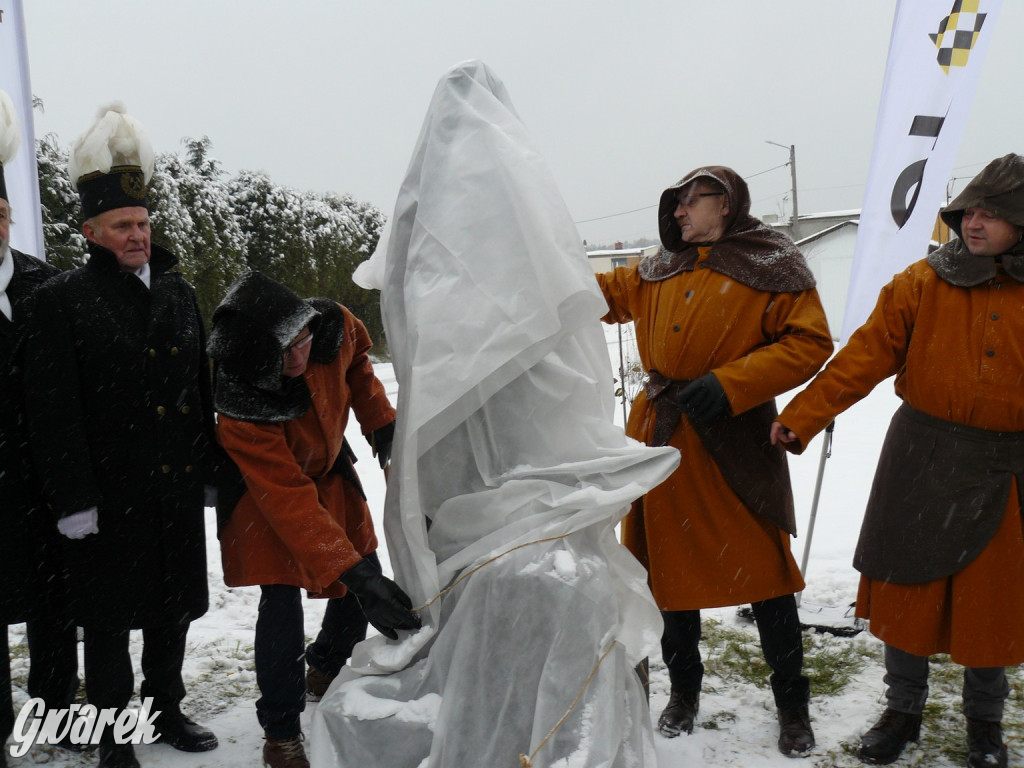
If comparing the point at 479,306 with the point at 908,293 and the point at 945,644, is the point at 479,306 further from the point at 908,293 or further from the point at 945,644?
the point at 945,644

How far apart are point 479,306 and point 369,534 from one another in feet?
3.26

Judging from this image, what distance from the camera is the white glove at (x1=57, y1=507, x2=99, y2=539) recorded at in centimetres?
239

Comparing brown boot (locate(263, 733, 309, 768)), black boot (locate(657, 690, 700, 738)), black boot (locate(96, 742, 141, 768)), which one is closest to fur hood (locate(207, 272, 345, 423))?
brown boot (locate(263, 733, 309, 768))

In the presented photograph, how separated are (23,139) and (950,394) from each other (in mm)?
3687

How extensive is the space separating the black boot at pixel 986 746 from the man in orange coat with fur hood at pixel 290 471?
1.71 metres

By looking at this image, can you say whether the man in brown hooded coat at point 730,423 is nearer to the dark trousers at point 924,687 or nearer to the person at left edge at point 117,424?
the dark trousers at point 924,687

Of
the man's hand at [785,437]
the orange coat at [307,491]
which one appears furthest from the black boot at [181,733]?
the man's hand at [785,437]

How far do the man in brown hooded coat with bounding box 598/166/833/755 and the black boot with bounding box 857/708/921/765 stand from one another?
0.16 meters

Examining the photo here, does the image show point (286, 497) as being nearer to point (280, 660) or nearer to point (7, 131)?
point (280, 660)

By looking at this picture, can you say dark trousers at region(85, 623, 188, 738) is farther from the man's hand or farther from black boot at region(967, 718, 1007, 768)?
black boot at region(967, 718, 1007, 768)

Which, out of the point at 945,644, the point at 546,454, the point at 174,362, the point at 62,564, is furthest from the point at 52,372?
the point at 945,644

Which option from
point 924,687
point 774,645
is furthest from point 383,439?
point 924,687

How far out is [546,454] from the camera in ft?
7.48

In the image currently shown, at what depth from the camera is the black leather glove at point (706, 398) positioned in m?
2.56
